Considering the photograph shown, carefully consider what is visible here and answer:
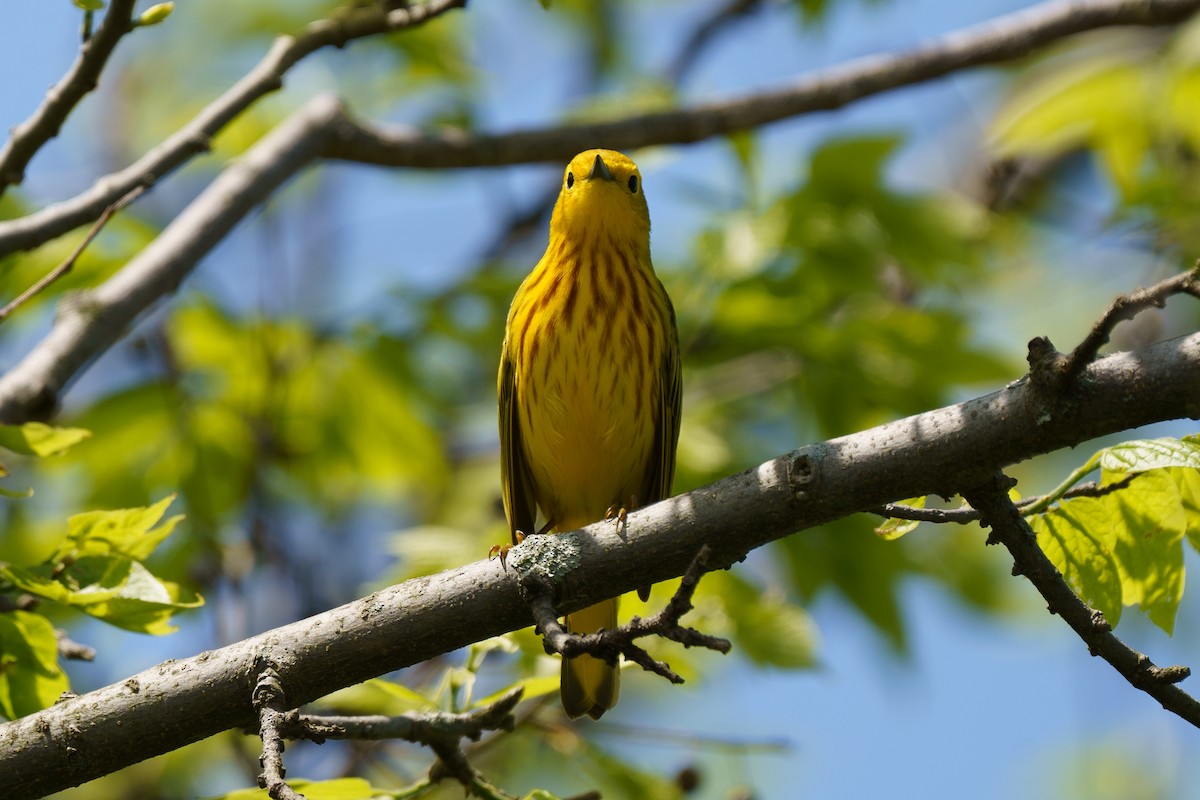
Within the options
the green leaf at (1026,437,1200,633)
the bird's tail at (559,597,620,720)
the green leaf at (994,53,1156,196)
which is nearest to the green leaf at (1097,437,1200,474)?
the green leaf at (1026,437,1200,633)

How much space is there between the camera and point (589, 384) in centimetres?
475

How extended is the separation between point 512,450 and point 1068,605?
2.74m

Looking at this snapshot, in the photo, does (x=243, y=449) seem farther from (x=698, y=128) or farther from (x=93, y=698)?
(x=93, y=698)

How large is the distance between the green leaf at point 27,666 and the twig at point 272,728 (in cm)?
66

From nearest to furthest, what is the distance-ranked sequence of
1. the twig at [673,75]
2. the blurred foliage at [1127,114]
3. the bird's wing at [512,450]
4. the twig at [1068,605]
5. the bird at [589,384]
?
the twig at [1068,605] → the bird at [589,384] → the bird's wing at [512,450] → the blurred foliage at [1127,114] → the twig at [673,75]

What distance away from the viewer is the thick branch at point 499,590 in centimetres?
260

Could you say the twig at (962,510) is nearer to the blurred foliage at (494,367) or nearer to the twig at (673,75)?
the blurred foliage at (494,367)

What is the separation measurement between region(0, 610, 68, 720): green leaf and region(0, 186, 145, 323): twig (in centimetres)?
79

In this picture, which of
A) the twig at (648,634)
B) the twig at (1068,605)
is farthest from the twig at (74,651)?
the twig at (1068,605)

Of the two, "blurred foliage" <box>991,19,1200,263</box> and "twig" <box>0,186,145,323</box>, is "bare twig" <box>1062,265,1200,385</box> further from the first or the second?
"blurred foliage" <box>991,19,1200,263</box>

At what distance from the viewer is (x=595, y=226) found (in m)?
5.21

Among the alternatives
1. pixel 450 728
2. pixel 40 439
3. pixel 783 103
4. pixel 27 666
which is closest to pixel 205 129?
pixel 40 439

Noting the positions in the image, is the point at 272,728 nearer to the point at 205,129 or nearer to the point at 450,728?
the point at 450,728

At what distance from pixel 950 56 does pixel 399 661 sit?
12.6ft
